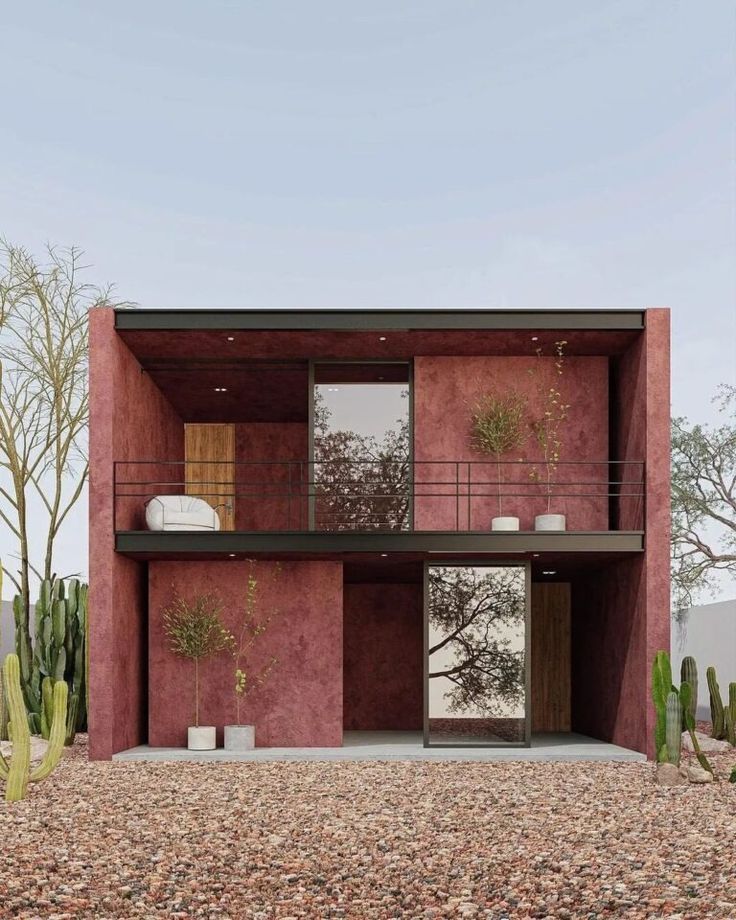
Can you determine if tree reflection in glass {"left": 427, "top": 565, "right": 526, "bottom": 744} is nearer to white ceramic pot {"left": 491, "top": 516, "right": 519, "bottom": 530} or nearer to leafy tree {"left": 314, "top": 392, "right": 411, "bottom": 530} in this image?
white ceramic pot {"left": 491, "top": 516, "right": 519, "bottom": 530}

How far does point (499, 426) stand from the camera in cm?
1361

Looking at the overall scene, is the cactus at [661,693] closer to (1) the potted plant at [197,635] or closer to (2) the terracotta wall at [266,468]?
(1) the potted plant at [197,635]

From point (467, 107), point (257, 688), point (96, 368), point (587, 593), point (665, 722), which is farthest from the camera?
point (467, 107)

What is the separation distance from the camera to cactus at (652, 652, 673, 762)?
11172 millimetres

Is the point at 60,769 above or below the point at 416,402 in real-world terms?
below

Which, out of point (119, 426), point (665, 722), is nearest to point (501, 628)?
point (665, 722)

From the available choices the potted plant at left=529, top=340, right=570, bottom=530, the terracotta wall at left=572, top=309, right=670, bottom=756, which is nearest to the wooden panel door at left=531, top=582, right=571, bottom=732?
the terracotta wall at left=572, top=309, right=670, bottom=756

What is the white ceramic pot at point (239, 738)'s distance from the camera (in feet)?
42.6

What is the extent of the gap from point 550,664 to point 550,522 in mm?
3818

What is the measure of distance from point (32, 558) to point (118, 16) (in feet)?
46.4

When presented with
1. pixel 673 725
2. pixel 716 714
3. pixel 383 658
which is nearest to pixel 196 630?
pixel 383 658

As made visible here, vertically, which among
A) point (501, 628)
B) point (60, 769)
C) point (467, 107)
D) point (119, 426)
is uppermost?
point (467, 107)

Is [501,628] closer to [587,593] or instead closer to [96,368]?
[587,593]

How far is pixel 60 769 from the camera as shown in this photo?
11.7 m
